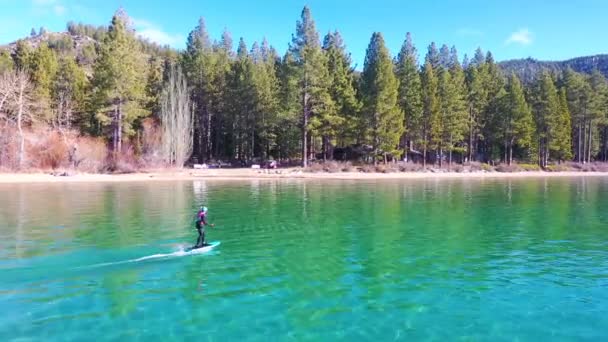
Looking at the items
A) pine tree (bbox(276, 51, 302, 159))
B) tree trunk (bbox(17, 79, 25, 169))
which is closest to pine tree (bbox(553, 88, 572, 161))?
pine tree (bbox(276, 51, 302, 159))

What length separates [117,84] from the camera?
55.9 meters

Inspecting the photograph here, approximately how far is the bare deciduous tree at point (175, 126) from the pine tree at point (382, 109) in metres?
24.4

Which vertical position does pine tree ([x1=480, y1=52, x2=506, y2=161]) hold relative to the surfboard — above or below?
above

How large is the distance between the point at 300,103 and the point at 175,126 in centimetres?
1681

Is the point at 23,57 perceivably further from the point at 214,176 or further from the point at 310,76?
the point at 310,76

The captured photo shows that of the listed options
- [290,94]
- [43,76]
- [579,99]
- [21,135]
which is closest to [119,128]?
[21,135]

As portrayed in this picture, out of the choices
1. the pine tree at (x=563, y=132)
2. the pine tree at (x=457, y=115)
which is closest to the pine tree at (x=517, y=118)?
the pine tree at (x=563, y=132)

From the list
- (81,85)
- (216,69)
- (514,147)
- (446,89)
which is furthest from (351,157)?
(81,85)

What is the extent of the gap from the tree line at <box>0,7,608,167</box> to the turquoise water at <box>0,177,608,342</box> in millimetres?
36925

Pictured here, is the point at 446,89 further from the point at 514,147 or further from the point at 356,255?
the point at 356,255

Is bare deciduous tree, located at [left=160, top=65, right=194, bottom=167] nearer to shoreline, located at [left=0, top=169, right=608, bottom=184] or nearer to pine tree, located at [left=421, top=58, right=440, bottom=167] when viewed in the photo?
shoreline, located at [left=0, top=169, right=608, bottom=184]

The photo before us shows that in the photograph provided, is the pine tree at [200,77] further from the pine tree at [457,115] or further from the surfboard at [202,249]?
the surfboard at [202,249]

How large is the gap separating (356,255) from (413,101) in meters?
59.8

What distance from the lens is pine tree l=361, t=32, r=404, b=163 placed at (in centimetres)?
6273
